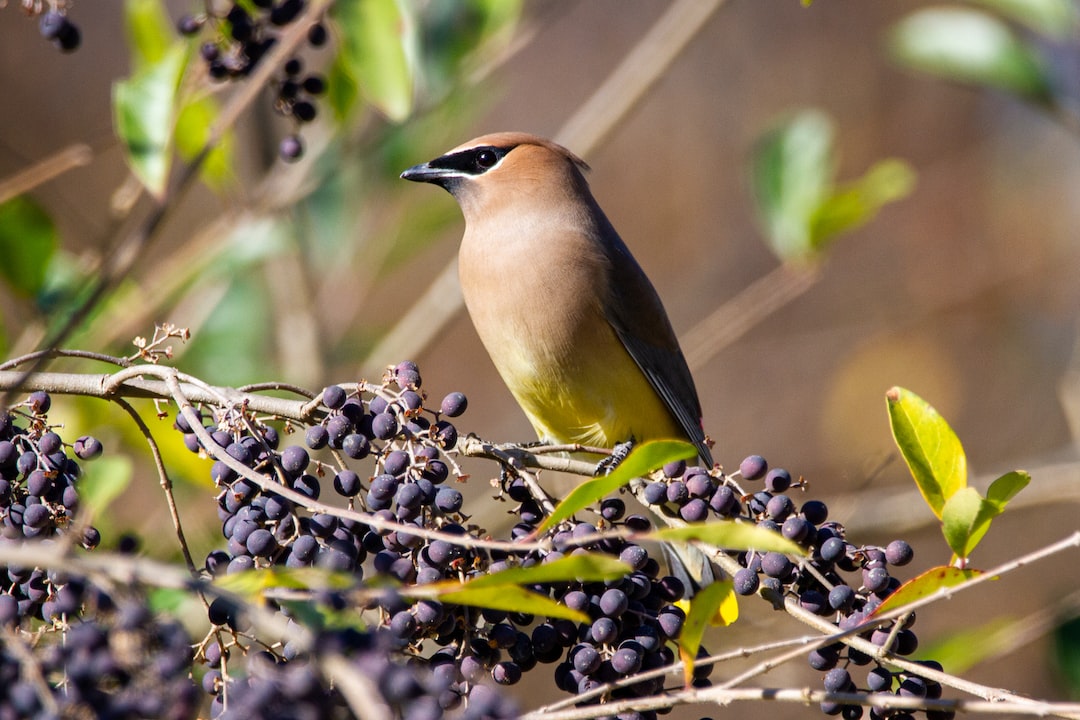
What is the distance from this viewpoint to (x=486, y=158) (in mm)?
3686

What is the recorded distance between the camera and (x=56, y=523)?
68.6 inches

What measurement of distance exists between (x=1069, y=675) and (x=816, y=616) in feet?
4.88

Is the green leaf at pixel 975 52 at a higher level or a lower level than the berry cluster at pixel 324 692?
higher

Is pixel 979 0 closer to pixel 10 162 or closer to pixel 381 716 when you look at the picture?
pixel 381 716

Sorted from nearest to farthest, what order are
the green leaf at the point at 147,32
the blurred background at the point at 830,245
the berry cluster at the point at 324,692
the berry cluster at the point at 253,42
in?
the berry cluster at the point at 324,692 < the berry cluster at the point at 253,42 < the green leaf at the point at 147,32 < the blurred background at the point at 830,245

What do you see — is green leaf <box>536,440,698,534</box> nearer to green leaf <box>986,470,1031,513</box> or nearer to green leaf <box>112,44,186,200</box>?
green leaf <box>986,470,1031,513</box>

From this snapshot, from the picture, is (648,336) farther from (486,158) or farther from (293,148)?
(293,148)

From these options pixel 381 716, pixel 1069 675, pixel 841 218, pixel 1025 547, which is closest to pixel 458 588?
pixel 381 716

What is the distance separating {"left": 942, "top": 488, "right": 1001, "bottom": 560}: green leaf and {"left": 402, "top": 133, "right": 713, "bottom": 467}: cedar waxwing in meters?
1.65

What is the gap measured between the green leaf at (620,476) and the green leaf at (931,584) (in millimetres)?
407

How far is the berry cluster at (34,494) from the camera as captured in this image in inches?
65.2

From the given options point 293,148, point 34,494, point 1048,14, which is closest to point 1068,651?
point 1048,14

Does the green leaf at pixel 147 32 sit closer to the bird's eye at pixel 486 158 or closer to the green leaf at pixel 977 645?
the bird's eye at pixel 486 158

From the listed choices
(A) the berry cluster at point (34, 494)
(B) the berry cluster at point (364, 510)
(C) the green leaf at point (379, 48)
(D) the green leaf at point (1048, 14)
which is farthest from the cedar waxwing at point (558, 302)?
(A) the berry cluster at point (34, 494)
